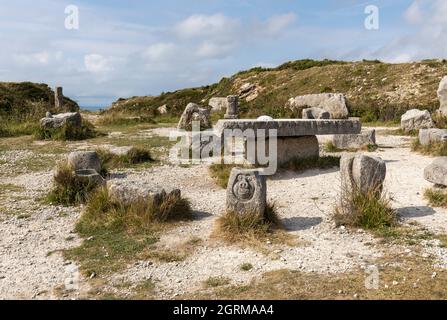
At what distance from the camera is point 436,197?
6879mm

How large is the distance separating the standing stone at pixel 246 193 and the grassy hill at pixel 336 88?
1554 centimetres

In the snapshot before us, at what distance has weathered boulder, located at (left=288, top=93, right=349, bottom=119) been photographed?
60.5 feet

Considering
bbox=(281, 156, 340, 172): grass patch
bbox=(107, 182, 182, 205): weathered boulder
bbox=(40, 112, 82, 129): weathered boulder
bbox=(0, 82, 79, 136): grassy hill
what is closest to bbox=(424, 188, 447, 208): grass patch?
bbox=(281, 156, 340, 172): grass patch

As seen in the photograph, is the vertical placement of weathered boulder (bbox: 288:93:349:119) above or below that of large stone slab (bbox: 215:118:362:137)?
above

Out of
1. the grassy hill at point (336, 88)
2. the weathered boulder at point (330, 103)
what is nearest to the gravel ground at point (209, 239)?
the weathered boulder at point (330, 103)

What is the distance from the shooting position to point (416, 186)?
7.91m

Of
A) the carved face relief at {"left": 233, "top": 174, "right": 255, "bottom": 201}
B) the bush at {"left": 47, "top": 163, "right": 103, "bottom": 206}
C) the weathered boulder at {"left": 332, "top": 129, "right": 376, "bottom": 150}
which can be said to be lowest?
the bush at {"left": 47, "top": 163, "right": 103, "bottom": 206}

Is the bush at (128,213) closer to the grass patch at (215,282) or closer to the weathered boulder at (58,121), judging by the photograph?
the grass patch at (215,282)

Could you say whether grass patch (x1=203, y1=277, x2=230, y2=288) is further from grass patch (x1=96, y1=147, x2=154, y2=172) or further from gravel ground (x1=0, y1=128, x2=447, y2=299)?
grass patch (x1=96, y1=147, x2=154, y2=172)

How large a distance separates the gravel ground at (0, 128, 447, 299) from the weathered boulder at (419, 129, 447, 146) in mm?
2219

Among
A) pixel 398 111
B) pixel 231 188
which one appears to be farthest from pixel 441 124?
pixel 231 188

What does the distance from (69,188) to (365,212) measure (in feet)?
15.0

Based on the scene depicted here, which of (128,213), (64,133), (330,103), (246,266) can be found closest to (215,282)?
(246,266)

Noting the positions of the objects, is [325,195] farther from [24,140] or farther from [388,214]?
[24,140]
